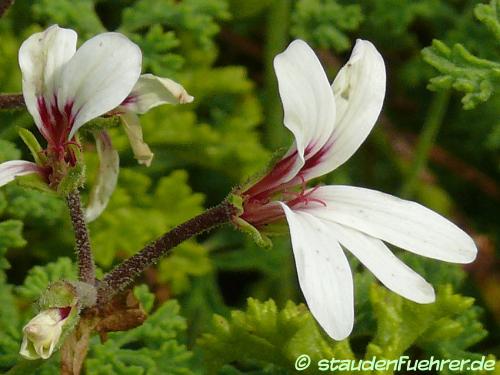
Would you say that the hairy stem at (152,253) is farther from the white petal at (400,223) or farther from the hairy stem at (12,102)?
the hairy stem at (12,102)

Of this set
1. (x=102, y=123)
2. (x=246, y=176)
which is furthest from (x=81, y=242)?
(x=246, y=176)

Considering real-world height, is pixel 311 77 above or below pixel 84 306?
above

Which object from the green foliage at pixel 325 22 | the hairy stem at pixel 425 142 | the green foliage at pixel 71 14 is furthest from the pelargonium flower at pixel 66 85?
the hairy stem at pixel 425 142

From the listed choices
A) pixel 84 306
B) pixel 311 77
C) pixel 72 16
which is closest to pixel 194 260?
pixel 72 16

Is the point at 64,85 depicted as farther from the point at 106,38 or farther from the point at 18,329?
the point at 18,329

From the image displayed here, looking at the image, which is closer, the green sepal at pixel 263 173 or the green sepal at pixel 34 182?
the green sepal at pixel 34 182

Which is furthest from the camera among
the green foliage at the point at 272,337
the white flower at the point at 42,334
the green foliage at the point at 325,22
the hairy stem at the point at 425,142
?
the hairy stem at the point at 425,142
